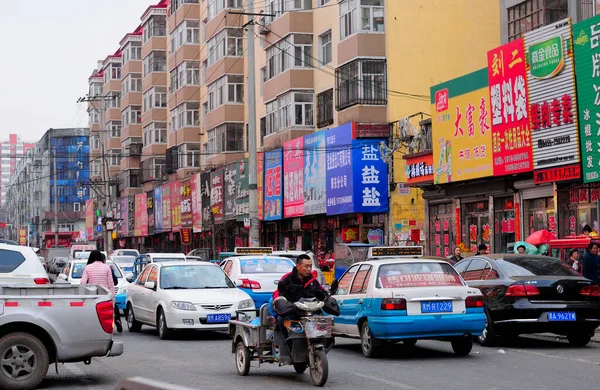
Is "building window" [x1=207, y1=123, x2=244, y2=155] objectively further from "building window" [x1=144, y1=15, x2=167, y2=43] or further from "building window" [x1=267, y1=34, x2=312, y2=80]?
"building window" [x1=144, y1=15, x2=167, y2=43]

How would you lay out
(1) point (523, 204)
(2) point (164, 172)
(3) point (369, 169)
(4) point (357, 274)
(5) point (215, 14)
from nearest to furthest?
1. (4) point (357, 274)
2. (1) point (523, 204)
3. (3) point (369, 169)
4. (5) point (215, 14)
5. (2) point (164, 172)

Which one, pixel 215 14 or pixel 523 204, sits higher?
pixel 215 14

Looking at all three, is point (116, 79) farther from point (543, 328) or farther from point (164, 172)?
point (543, 328)

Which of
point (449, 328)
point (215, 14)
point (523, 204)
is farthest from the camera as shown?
point (215, 14)

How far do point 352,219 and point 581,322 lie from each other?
25.2 m

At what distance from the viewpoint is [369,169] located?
3944 cm

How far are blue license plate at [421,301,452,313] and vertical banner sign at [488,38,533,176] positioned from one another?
45.5 ft

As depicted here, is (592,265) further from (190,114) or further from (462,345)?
(190,114)

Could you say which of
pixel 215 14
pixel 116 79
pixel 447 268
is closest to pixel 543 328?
pixel 447 268

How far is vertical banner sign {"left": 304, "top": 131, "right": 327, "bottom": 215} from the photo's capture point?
140 feet

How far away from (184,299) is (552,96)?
12369 mm

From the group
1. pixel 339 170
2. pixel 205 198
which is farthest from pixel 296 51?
pixel 205 198

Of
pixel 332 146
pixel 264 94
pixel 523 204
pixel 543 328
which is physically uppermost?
pixel 264 94

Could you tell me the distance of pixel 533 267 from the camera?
1756cm
